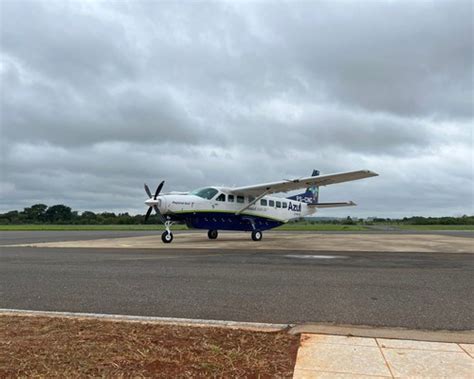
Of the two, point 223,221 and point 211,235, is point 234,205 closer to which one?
point 223,221

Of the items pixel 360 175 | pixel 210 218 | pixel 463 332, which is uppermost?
pixel 360 175

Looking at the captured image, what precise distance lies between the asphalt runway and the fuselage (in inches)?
350

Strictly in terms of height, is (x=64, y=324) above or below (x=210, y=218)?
below

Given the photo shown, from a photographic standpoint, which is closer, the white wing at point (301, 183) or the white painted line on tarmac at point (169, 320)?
the white painted line on tarmac at point (169, 320)

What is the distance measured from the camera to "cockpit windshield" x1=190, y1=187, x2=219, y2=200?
72.7 ft

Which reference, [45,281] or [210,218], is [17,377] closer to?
[45,281]

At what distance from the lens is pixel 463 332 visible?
16.0 ft

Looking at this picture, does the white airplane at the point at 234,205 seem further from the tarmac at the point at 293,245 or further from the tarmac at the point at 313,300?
the tarmac at the point at 313,300

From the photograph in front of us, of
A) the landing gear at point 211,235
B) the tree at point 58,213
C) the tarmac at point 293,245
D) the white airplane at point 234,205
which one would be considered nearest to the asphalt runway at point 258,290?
the tarmac at point 293,245

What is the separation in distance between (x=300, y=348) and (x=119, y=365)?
1743 millimetres

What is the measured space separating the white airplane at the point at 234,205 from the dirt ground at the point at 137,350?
15351mm

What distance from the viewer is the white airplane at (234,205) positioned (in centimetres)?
2067

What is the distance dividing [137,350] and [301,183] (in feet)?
62.6

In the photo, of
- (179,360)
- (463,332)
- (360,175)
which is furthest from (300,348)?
(360,175)
